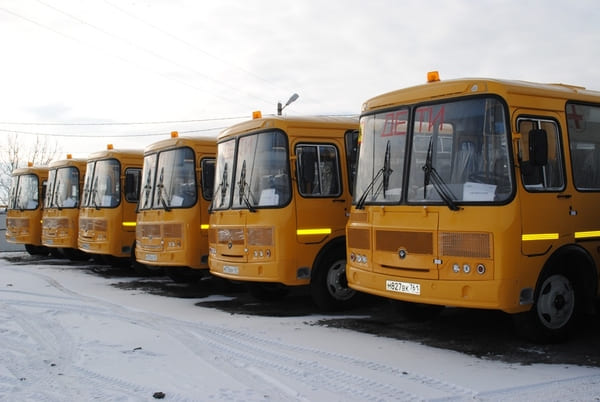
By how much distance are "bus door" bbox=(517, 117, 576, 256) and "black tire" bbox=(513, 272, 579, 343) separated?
46 cm

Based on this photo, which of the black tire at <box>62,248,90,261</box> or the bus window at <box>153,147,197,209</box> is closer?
the bus window at <box>153,147,197,209</box>

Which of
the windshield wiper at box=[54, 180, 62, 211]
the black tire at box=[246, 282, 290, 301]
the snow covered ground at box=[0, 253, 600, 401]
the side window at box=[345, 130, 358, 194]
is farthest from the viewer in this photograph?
the windshield wiper at box=[54, 180, 62, 211]

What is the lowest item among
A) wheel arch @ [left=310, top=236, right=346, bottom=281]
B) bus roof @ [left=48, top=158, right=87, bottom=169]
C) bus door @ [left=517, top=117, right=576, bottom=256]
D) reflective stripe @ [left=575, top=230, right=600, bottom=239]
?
wheel arch @ [left=310, top=236, right=346, bottom=281]

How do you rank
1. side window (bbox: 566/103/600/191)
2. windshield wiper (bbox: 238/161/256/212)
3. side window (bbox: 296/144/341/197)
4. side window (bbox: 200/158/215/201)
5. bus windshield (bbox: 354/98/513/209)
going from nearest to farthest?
bus windshield (bbox: 354/98/513/209)
side window (bbox: 566/103/600/191)
side window (bbox: 296/144/341/197)
windshield wiper (bbox: 238/161/256/212)
side window (bbox: 200/158/215/201)

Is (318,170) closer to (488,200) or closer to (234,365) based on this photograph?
(488,200)

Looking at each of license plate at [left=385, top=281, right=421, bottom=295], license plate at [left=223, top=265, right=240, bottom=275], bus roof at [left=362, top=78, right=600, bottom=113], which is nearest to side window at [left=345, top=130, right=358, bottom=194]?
bus roof at [left=362, top=78, right=600, bottom=113]

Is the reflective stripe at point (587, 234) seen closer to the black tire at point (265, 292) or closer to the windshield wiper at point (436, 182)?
the windshield wiper at point (436, 182)

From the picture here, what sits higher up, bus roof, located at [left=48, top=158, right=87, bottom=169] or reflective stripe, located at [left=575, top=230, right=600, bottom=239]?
bus roof, located at [left=48, top=158, right=87, bottom=169]

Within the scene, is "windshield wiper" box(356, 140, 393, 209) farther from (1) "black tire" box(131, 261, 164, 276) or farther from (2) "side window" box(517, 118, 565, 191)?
(1) "black tire" box(131, 261, 164, 276)

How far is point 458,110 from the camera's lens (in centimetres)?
731

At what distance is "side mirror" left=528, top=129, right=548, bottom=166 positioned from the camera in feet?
22.7

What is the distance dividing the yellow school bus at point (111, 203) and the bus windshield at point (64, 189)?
6.41ft

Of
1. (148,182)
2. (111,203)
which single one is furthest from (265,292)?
(111,203)

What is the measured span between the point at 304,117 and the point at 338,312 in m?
2.91
